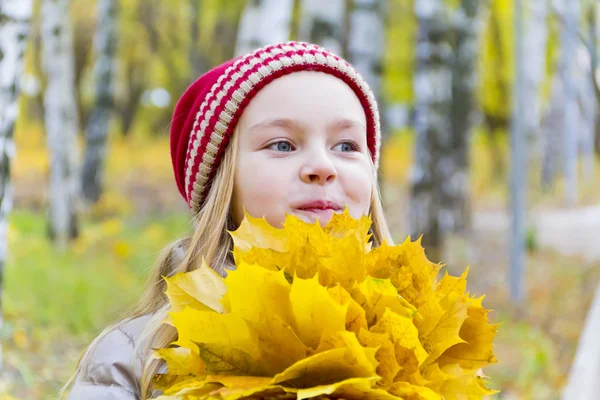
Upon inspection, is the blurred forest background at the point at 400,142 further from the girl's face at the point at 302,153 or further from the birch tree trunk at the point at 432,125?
the girl's face at the point at 302,153

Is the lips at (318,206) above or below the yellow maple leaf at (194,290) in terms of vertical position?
above

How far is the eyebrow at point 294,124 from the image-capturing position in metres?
0.96

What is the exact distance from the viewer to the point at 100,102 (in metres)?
2.79

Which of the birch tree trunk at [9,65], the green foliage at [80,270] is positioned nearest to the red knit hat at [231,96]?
the birch tree trunk at [9,65]

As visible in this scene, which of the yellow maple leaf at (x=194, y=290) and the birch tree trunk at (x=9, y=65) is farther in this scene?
the birch tree trunk at (x=9, y=65)

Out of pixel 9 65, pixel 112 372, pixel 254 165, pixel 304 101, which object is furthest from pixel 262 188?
pixel 9 65

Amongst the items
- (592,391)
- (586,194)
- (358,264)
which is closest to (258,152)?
(358,264)

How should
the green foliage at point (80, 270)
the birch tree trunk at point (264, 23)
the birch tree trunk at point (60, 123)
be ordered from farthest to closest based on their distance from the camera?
the birch tree trunk at point (264, 23)
the birch tree trunk at point (60, 123)
the green foliage at point (80, 270)

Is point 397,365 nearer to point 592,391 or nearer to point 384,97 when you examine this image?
point 592,391

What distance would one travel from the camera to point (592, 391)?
7.25 feet

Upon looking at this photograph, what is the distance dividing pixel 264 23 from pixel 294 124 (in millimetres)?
1957

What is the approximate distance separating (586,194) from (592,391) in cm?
108

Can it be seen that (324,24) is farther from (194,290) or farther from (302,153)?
(194,290)

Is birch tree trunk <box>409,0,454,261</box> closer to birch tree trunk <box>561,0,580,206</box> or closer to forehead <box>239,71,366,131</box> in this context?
birch tree trunk <box>561,0,580,206</box>
